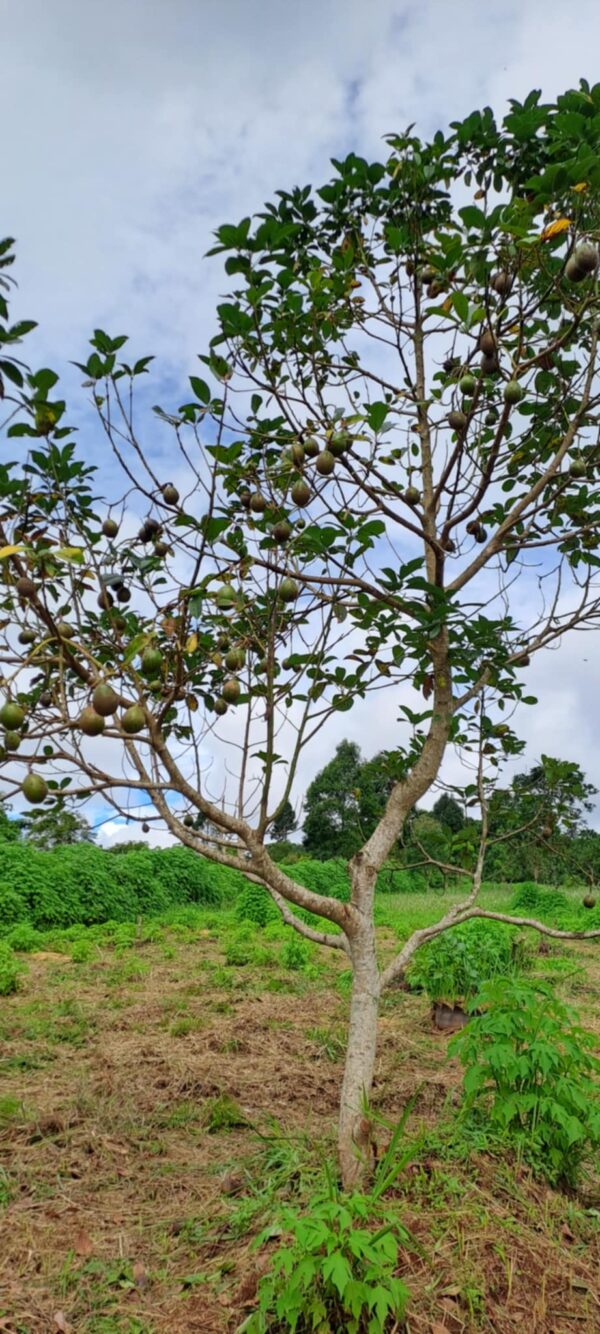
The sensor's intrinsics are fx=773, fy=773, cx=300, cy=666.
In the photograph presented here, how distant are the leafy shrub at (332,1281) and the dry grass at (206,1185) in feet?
0.54

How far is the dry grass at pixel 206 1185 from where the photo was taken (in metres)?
2.16

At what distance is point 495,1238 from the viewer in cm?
234

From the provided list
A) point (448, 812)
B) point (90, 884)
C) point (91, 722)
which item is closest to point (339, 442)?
point (91, 722)

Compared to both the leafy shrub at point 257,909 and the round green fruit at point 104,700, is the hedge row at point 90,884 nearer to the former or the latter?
the leafy shrub at point 257,909

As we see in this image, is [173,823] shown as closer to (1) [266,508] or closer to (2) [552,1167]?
(1) [266,508]

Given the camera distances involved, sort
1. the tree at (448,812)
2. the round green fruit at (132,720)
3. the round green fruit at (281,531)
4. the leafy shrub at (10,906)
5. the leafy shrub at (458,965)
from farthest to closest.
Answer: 1. the tree at (448,812)
2. the leafy shrub at (10,906)
3. the leafy shrub at (458,965)
4. the round green fruit at (281,531)
5. the round green fruit at (132,720)

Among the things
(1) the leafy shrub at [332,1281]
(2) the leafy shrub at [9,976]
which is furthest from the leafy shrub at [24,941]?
(1) the leafy shrub at [332,1281]

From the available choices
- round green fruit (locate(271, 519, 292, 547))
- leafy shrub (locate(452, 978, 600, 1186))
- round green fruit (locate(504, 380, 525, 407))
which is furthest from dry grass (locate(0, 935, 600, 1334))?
round green fruit (locate(504, 380, 525, 407))

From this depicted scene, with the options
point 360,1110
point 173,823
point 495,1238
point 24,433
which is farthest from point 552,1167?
point 24,433

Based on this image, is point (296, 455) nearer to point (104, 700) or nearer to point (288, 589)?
point (288, 589)

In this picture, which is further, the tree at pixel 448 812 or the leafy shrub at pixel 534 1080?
the tree at pixel 448 812

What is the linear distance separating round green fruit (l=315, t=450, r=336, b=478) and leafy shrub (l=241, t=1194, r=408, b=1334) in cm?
214

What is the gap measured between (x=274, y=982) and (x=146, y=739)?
4.52 m

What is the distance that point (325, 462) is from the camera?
8.59ft
